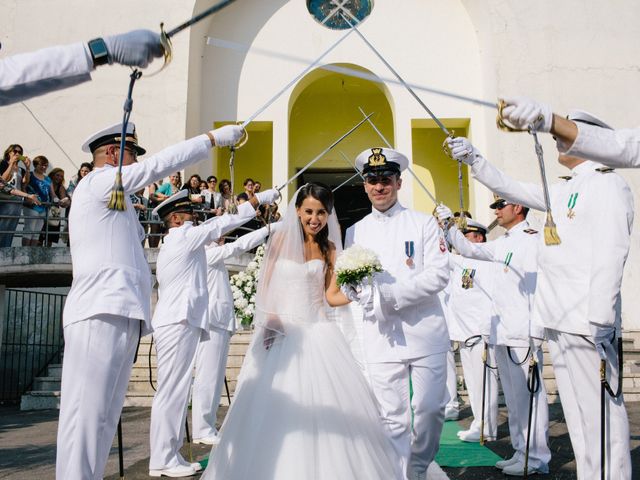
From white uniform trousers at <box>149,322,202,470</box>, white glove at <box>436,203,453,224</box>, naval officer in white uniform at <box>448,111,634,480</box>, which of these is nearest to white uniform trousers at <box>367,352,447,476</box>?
naval officer in white uniform at <box>448,111,634,480</box>

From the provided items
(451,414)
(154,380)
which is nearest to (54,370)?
(154,380)

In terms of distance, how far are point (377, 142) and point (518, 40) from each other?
4.97m

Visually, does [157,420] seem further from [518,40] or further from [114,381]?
[518,40]

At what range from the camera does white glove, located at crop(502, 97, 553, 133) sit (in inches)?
108

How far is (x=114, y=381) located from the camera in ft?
12.4

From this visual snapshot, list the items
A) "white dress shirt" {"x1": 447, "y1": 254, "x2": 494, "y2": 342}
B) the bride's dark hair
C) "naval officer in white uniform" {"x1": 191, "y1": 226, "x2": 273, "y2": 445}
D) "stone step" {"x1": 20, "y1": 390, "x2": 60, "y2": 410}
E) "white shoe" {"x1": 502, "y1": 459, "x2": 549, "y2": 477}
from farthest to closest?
"stone step" {"x1": 20, "y1": 390, "x2": 60, "y2": 410}, "white dress shirt" {"x1": 447, "y1": 254, "x2": 494, "y2": 342}, "naval officer in white uniform" {"x1": 191, "y1": 226, "x2": 273, "y2": 445}, "white shoe" {"x1": 502, "y1": 459, "x2": 549, "y2": 477}, the bride's dark hair

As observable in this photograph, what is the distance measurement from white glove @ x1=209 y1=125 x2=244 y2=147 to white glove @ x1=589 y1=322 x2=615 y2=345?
8.57ft

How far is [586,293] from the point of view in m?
3.86

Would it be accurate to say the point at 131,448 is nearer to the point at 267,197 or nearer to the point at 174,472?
the point at 174,472

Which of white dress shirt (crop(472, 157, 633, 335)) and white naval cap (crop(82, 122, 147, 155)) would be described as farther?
white naval cap (crop(82, 122, 147, 155))

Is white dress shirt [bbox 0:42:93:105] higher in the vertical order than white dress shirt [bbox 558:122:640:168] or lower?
higher

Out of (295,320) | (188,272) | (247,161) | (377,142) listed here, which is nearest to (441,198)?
(377,142)

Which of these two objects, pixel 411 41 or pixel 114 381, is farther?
pixel 411 41

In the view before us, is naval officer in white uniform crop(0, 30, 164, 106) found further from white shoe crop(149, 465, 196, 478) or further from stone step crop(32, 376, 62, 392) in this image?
stone step crop(32, 376, 62, 392)
